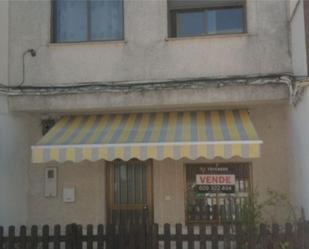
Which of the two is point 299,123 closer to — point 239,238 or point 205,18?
point 239,238

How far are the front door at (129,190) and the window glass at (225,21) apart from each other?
526 cm

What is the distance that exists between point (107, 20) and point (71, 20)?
1.32 metres

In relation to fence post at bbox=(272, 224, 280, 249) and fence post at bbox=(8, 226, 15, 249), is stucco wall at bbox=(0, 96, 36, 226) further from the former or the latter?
fence post at bbox=(272, 224, 280, 249)

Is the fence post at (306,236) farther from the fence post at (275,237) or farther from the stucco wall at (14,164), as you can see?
the stucco wall at (14,164)

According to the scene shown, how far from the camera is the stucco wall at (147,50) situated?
45.1 feet

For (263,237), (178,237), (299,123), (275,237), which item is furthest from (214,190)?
(275,237)

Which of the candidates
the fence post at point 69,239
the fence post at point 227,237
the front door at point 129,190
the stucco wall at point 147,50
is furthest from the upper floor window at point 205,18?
the fence post at point 69,239

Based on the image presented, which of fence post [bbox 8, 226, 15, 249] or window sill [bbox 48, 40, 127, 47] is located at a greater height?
window sill [bbox 48, 40, 127, 47]

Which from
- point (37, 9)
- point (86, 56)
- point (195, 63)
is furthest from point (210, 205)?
point (37, 9)

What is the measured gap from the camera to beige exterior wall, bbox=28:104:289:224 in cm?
1469

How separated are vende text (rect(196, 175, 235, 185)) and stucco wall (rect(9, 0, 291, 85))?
3.72 metres

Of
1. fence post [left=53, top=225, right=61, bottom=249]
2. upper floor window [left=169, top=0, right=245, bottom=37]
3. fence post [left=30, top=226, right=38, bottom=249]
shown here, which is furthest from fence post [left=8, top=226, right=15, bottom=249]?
upper floor window [left=169, top=0, right=245, bottom=37]

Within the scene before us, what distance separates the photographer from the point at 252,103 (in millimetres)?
14000

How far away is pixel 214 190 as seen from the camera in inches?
591
